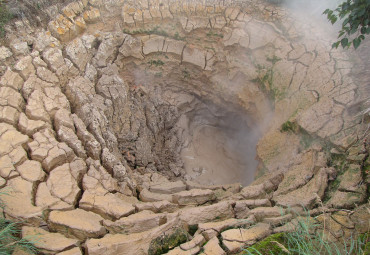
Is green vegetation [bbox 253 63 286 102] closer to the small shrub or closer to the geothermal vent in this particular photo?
the geothermal vent

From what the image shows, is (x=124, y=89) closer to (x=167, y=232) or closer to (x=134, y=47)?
(x=134, y=47)

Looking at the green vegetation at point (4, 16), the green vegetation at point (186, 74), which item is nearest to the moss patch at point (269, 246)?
the green vegetation at point (186, 74)

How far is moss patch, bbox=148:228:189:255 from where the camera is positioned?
1.96 meters

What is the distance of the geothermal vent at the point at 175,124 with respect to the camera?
2154 mm

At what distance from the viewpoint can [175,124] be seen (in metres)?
4.92

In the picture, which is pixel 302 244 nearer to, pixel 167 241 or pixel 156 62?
pixel 167 241

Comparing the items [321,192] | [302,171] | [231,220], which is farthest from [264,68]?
[231,220]

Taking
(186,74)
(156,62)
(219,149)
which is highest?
(156,62)

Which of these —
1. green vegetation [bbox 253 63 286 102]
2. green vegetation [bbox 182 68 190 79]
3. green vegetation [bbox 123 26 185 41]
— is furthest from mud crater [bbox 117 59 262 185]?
green vegetation [bbox 253 63 286 102]

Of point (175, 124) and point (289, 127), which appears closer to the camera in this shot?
point (289, 127)

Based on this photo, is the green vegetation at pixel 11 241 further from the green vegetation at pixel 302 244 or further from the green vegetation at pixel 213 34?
the green vegetation at pixel 213 34

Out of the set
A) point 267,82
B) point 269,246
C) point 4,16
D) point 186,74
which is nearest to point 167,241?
point 269,246

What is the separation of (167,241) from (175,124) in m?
3.04

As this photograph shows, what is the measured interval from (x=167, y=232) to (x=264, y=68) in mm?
2953
